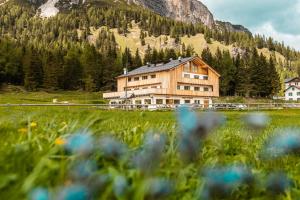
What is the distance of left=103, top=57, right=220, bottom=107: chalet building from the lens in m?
81.2

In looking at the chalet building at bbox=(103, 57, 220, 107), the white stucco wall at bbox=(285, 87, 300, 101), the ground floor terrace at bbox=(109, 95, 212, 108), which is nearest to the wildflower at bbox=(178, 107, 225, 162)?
the ground floor terrace at bbox=(109, 95, 212, 108)

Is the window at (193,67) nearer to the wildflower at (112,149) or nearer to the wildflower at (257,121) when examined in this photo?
the wildflower at (112,149)

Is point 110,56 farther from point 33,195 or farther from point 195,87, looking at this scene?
point 33,195

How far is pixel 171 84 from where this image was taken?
82.9 m

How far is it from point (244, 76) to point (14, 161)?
126 m

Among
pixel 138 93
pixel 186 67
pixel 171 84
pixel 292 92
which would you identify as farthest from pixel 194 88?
pixel 292 92

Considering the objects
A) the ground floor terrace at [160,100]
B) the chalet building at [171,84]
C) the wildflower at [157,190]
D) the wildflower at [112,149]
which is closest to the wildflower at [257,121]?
the wildflower at [112,149]

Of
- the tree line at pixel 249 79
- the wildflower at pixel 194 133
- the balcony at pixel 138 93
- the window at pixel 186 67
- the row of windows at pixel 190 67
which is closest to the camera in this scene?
the wildflower at pixel 194 133

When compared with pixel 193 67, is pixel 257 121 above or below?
below

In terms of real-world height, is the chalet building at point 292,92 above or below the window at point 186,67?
below

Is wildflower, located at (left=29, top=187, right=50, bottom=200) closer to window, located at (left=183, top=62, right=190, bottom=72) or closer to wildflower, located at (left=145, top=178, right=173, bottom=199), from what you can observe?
wildflower, located at (left=145, top=178, right=173, bottom=199)

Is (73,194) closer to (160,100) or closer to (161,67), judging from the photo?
(160,100)

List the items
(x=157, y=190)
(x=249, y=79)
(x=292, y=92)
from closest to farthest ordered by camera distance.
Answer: (x=157, y=190), (x=249, y=79), (x=292, y=92)

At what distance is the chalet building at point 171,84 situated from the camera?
8125 cm
